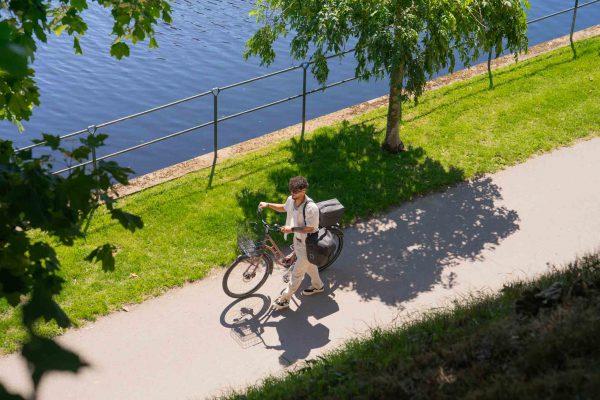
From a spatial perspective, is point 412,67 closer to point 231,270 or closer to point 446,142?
point 446,142

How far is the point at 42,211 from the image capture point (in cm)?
436

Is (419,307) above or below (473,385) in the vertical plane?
below

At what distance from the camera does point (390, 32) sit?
10.7 meters

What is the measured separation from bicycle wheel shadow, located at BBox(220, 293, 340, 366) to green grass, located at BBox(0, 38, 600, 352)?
Answer: 1.02 m

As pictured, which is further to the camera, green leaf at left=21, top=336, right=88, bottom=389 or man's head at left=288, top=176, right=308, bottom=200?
man's head at left=288, top=176, right=308, bottom=200

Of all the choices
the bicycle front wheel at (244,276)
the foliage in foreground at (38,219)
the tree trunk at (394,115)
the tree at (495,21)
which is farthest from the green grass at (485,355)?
the tree at (495,21)

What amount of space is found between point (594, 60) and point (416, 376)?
12443 mm

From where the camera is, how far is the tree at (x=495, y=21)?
1145cm

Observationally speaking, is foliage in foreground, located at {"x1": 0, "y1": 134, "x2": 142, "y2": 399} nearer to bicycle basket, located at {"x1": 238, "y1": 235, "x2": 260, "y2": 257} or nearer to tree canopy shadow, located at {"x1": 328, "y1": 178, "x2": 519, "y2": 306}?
bicycle basket, located at {"x1": 238, "y1": 235, "x2": 260, "y2": 257}

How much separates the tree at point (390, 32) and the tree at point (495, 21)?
0.32 ft

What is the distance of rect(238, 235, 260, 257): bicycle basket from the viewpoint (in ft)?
30.1

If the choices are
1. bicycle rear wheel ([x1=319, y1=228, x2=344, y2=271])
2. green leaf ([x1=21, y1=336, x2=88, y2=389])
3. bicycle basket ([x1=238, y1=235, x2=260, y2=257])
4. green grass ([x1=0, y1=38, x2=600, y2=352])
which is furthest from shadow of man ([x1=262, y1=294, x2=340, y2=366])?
green leaf ([x1=21, y1=336, x2=88, y2=389])

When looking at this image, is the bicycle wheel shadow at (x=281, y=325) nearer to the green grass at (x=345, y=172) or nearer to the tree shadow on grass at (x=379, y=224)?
the tree shadow on grass at (x=379, y=224)

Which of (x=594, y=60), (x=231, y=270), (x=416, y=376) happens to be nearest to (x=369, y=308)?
(x=231, y=270)
